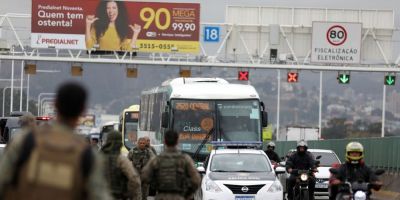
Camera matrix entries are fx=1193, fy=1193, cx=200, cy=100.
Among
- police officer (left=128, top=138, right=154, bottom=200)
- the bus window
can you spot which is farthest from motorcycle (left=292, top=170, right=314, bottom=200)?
the bus window

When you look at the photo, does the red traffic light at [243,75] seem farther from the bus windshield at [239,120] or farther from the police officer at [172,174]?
the police officer at [172,174]

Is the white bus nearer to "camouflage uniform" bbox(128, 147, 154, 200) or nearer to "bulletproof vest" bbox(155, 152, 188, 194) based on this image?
"camouflage uniform" bbox(128, 147, 154, 200)

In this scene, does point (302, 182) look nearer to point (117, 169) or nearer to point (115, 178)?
point (115, 178)

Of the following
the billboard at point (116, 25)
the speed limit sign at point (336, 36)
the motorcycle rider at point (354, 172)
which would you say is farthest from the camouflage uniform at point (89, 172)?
the speed limit sign at point (336, 36)

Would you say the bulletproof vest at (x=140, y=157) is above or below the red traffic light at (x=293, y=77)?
below

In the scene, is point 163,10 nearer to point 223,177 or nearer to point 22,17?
point 22,17

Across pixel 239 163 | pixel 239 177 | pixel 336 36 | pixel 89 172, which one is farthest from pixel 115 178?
pixel 336 36

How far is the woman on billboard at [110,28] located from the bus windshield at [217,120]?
2060cm

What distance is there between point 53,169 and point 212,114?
876 inches

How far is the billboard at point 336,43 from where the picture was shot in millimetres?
50781

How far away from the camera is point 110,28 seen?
49.5 m

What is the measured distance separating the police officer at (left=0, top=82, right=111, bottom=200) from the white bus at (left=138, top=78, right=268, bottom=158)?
20966 millimetres

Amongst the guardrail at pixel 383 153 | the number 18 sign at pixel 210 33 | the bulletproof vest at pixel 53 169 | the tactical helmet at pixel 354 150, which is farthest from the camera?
the number 18 sign at pixel 210 33

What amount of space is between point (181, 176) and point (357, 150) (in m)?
3.30
